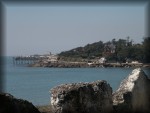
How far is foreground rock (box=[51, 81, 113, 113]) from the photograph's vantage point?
41.4 feet

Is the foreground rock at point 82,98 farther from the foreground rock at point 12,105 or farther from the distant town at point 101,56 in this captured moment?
the distant town at point 101,56

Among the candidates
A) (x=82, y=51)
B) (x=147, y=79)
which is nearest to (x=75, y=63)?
(x=82, y=51)

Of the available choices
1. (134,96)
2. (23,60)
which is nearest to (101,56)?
(23,60)

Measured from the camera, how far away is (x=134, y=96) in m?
14.4

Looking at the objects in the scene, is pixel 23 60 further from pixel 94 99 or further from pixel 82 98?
pixel 82 98

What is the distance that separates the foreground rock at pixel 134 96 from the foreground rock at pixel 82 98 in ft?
2.46

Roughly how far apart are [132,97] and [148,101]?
0.65m

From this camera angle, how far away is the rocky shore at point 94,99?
1205cm

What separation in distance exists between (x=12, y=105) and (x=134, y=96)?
476 centimetres

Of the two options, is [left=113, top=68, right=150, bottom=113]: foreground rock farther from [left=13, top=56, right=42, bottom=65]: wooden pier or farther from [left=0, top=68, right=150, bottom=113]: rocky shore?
[left=13, top=56, right=42, bottom=65]: wooden pier

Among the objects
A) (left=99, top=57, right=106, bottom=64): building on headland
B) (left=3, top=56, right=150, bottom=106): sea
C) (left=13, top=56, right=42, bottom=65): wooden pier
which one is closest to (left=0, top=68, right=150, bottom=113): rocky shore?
(left=3, top=56, right=150, bottom=106): sea

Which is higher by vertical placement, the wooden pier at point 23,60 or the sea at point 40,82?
the wooden pier at point 23,60

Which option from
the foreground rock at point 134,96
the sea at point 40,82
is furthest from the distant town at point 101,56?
the foreground rock at point 134,96

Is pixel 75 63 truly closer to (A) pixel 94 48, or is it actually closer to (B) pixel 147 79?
(A) pixel 94 48
